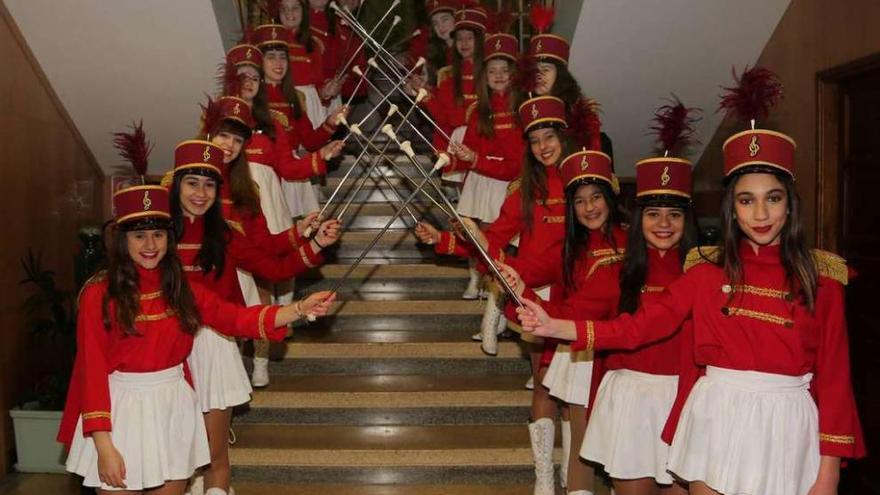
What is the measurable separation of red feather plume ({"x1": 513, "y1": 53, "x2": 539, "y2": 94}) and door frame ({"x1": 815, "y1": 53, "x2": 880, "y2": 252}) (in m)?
1.49

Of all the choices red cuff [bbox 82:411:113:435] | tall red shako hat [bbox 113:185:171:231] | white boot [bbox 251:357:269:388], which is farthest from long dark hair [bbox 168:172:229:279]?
white boot [bbox 251:357:269:388]

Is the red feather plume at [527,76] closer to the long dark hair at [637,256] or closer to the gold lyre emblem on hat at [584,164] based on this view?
the gold lyre emblem on hat at [584,164]

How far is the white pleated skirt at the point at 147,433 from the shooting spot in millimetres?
2926

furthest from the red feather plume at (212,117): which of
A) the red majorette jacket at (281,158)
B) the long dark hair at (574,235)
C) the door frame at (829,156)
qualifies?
the door frame at (829,156)

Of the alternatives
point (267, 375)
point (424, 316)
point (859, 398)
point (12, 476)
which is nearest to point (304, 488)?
point (267, 375)

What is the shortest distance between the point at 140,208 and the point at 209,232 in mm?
512

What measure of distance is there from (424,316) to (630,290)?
2.54 meters

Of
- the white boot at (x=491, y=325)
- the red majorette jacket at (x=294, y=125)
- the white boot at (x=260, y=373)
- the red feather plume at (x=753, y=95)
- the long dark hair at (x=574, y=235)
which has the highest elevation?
the red majorette jacket at (x=294, y=125)

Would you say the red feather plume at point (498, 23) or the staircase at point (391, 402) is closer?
the staircase at point (391, 402)

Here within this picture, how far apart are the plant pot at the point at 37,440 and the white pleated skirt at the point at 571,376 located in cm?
307

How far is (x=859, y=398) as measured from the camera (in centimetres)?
421

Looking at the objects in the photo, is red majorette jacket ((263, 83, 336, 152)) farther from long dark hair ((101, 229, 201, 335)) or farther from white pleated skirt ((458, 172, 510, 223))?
long dark hair ((101, 229, 201, 335))

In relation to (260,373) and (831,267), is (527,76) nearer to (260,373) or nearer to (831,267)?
(260,373)

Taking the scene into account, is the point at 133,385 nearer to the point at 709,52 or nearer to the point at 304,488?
the point at 304,488
